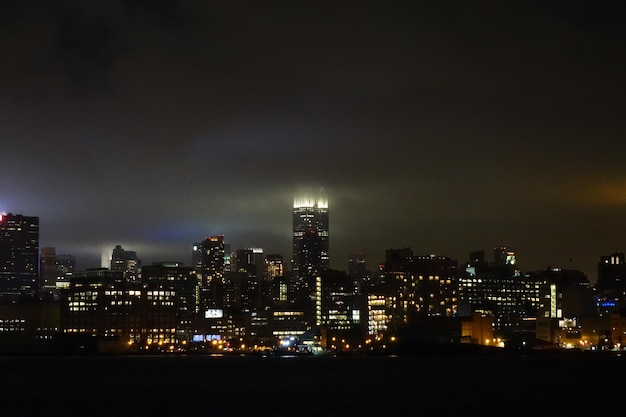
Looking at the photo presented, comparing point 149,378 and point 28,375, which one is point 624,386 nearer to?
point 149,378

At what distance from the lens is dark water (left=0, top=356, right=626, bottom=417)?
7706cm

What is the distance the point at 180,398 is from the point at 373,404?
1862 centimetres

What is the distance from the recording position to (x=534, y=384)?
107000 millimetres

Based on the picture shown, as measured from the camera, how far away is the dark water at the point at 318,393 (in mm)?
77062

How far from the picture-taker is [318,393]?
9469 cm

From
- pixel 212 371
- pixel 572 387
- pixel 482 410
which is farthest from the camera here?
pixel 212 371

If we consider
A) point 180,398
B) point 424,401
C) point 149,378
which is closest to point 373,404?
point 424,401

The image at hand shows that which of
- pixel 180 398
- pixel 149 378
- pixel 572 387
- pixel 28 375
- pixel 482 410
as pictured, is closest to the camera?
pixel 482 410

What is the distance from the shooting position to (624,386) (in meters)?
103

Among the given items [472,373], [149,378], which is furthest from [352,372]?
[149,378]

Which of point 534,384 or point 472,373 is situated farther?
point 472,373

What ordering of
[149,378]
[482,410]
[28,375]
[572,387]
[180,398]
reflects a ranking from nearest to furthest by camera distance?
[482,410]
[180,398]
[572,387]
[149,378]
[28,375]

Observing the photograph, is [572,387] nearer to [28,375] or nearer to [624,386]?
[624,386]

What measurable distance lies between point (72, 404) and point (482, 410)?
1306 inches
